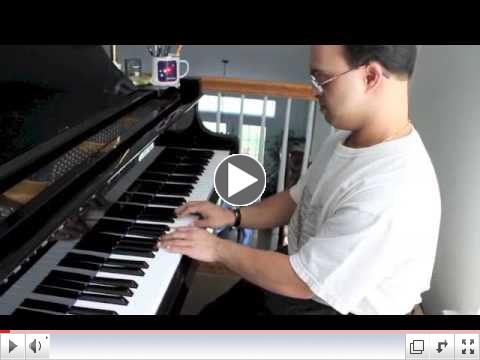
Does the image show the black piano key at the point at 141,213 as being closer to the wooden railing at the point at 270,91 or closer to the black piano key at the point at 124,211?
the black piano key at the point at 124,211

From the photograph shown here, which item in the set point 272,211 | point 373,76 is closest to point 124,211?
point 272,211

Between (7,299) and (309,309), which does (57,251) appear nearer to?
(7,299)

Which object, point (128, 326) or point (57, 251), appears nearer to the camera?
point (128, 326)

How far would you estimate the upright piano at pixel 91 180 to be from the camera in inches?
22.6

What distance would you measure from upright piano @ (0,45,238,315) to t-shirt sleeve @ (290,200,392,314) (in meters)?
0.23

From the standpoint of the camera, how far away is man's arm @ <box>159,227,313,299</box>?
0.71 metres

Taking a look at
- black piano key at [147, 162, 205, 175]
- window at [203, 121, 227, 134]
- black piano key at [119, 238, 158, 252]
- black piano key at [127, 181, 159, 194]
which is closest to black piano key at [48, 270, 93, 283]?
black piano key at [119, 238, 158, 252]

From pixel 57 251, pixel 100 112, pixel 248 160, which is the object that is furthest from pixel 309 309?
pixel 100 112

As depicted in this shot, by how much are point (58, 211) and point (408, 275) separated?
51 cm

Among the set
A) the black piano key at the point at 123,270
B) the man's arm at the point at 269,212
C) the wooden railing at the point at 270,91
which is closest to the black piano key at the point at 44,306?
the black piano key at the point at 123,270

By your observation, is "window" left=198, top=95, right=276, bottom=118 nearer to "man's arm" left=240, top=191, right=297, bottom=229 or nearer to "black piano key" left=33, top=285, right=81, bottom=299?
"man's arm" left=240, top=191, right=297, bottom=229

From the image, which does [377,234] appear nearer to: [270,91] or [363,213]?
[363,213]

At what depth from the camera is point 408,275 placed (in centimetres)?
67

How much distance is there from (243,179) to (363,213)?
19cm
